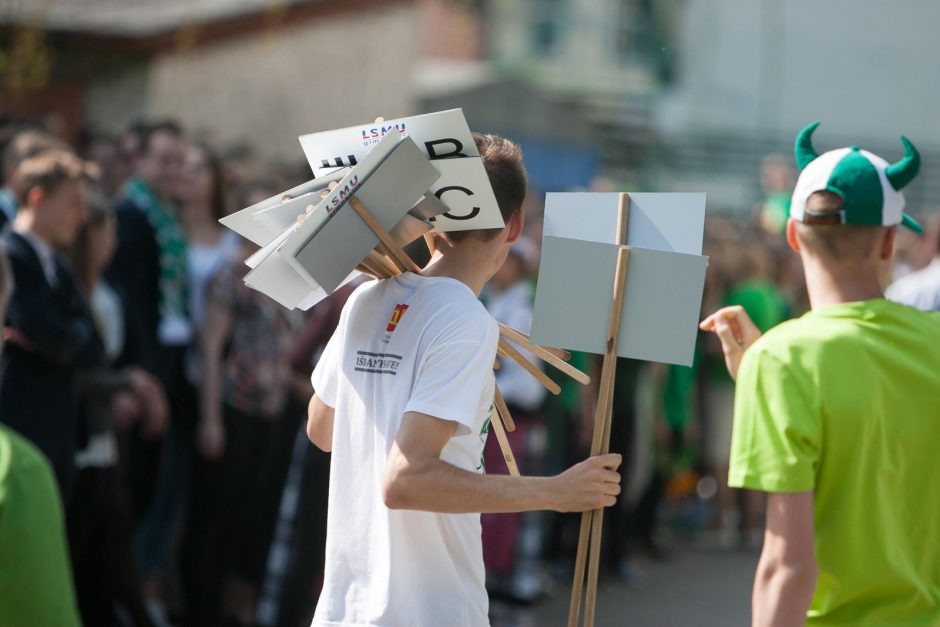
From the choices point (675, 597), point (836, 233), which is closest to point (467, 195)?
point (836, 233)

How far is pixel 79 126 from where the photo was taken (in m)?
12.6

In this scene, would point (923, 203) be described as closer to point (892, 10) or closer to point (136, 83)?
point (892, 10)

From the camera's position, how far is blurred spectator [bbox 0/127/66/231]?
6.64 m

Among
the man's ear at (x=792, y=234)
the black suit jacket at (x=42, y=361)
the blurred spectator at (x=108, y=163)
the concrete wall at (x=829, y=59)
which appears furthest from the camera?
the concrete wall at (x=829, y=59)

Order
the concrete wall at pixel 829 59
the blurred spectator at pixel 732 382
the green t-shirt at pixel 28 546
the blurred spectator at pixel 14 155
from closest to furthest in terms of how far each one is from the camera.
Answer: the green t-shirt at pixel 28 546 < the blurred spectator at pixel 14 155 < the blurred spectator at pixel 732 382 < the concrete wall at pixel 829 59

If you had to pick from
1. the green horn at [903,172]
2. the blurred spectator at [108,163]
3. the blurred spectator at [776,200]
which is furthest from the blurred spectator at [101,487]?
the blurred spectator at [776,200]

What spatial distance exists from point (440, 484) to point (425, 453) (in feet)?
0.24

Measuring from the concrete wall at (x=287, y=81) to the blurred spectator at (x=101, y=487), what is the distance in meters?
6.24

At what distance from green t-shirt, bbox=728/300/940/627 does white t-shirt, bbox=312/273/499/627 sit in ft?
1.98

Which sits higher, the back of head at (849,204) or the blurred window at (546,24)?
the blurred window at (546,24)

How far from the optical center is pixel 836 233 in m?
3.18

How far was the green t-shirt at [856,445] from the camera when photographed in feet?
9.94

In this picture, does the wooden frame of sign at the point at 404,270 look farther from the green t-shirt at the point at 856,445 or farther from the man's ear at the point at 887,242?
the man's ear at the point at 887,242

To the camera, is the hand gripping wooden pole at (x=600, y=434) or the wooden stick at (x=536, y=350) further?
the wooden stick at (x=536, y=350)
